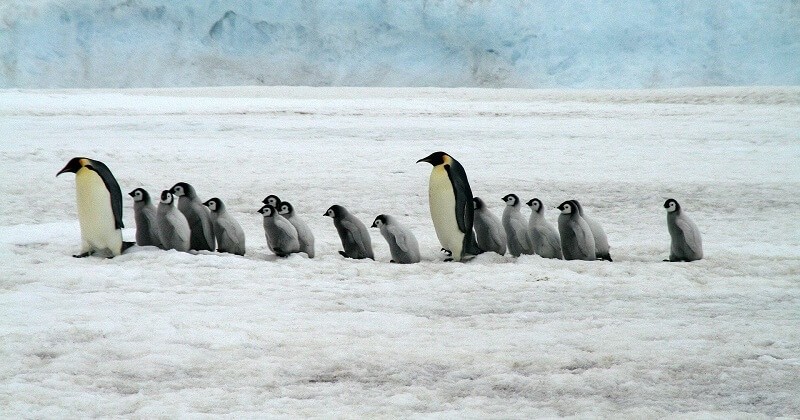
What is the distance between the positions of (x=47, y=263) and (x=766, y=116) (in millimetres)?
10015

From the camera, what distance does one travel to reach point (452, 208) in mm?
5207

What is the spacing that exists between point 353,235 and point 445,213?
0.61m

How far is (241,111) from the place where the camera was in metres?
12.4

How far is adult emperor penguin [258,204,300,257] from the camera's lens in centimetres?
477

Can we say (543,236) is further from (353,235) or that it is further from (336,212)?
(336,212)

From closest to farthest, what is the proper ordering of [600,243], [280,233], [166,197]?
[166,197] → [280,233] → [600,243]

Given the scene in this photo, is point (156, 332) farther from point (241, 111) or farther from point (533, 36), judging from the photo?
point (533, 36)

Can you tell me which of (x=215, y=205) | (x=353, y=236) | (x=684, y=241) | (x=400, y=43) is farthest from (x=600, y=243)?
(x=400, y=43)

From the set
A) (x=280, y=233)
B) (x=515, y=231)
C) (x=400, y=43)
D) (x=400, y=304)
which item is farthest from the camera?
(x=400, y=43)

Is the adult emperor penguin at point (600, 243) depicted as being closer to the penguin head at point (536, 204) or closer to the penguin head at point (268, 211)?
the penguin head at point (536, 204)

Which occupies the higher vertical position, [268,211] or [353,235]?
[268,211]

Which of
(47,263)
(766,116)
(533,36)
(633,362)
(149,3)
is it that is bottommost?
(633,362)

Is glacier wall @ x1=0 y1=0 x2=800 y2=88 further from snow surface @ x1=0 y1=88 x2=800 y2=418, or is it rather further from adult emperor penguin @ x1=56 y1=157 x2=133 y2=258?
adult emperor penguin @ x1=56 y1=157 x2=133 y2=258

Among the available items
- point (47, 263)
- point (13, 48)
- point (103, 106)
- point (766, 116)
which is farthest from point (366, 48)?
point (47, 263)
